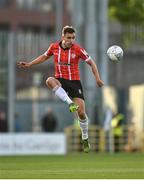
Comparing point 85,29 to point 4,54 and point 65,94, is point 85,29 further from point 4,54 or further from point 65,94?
point 65,94

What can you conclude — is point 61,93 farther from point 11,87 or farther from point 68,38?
point 11,87

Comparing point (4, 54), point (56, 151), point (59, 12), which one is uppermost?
point (59, 12)

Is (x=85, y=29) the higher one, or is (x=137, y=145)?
(x=85, y=29)

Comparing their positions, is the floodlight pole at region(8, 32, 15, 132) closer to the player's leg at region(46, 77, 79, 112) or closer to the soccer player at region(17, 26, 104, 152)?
the soccer player at region(17, 26, 104, 152)

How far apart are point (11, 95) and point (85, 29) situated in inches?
160

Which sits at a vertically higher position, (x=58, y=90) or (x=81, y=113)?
(x=58, y=90)

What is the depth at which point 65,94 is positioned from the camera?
2112 cm

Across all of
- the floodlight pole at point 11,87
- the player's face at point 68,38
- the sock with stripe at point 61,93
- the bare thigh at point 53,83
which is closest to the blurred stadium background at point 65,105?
the floodlight pole at point 11,87

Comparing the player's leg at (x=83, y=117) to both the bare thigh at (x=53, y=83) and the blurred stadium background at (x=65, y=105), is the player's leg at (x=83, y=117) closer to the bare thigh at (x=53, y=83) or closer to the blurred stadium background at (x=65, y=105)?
the bare thigh at (x=53, y=83)

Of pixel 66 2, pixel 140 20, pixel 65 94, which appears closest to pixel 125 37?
pixel 140 20

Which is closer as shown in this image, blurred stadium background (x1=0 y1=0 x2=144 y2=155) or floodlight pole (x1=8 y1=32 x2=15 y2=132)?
blurred stadium background (x1=0 y1=0 x2=144 y2=155)

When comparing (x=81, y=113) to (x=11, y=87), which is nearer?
(x=81, y=113)

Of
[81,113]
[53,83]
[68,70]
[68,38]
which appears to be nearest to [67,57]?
[68,70]

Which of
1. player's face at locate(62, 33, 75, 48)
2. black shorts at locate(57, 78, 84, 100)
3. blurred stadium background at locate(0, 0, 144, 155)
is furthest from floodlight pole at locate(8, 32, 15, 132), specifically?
player's face at locate(62, 33, 75, 48)
